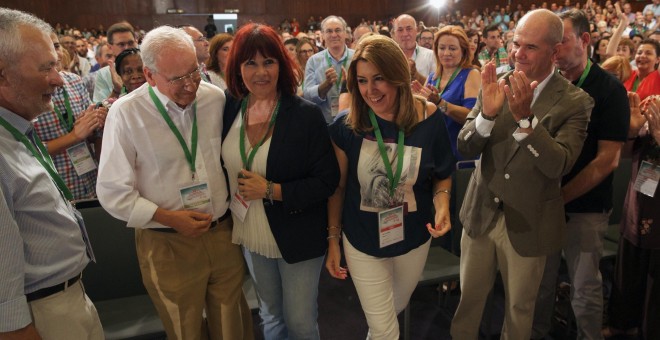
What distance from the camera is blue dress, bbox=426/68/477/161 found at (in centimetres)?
300

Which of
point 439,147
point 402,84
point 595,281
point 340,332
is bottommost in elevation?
point 340,332

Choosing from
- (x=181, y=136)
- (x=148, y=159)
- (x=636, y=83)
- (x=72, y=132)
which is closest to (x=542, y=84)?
(x=181, y=136)

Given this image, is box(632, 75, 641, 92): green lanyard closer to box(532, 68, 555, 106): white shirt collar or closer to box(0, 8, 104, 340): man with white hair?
box(532, 68, 555, 106): white shirt collar

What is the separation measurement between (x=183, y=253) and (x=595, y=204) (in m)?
1.83

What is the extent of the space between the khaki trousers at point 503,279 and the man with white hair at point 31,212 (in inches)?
63.1

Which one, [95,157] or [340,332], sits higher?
[95,157]

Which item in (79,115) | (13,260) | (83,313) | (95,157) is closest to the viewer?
(13,260)

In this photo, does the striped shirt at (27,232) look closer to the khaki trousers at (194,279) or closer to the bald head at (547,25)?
the khaki trousers at (194,279)

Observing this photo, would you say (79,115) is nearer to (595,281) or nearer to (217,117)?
(217,117)

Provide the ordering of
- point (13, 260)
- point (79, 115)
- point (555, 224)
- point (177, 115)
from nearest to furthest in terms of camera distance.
→ 1. point (13, 260)
2. point (177, 115)
3. point (555, 224)
4. point (79, 115)

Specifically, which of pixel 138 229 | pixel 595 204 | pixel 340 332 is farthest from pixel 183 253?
pixel 595 204

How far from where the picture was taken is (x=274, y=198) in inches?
64.9

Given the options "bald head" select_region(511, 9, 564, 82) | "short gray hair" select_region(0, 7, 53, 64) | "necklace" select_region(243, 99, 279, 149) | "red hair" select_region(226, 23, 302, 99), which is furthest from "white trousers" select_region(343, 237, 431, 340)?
"short gray hair" select_region(0, 7, 53, 64)

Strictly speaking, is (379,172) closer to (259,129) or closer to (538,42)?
(259,129)
